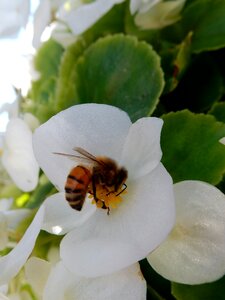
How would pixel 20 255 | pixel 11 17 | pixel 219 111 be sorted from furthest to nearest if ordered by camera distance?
pixel 11 17 → pixel 219 111 → pixel 20 255

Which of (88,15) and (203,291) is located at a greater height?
(88,15)

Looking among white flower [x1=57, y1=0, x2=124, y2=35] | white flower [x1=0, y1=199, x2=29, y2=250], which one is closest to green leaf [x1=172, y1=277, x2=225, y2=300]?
white flower [x1=0, y1=199, x2=29, y2=250]

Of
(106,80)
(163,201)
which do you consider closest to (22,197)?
(106,80)

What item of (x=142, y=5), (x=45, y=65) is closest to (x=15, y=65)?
(x=45, y=65)

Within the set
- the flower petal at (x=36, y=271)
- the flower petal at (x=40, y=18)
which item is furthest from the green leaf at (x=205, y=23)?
the flower petal at (x=36, y=271)

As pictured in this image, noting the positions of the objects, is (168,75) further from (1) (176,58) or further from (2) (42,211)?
(2) (42,211)

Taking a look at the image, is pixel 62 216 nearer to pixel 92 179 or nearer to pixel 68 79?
pixel 92 179
